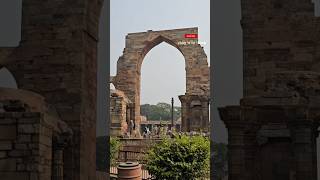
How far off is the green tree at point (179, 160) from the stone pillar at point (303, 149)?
8.41 m

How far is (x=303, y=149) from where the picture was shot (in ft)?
22.4

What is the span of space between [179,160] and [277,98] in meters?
8.65

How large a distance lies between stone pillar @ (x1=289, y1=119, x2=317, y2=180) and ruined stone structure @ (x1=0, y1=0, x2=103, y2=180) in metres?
4.92

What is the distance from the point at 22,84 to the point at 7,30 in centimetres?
172

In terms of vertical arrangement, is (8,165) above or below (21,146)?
below

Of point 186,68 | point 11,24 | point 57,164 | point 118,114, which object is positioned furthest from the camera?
point 186,68

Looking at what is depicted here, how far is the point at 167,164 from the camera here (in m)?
15.2

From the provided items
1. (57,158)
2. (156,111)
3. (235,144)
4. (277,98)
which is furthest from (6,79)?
(156,111)

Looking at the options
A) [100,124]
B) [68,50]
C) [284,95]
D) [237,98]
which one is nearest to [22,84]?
[68,50]

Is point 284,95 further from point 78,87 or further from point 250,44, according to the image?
point 78,87

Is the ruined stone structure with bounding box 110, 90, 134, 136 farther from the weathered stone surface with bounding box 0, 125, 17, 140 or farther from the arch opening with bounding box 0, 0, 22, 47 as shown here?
the weathered stone surface with bounding box 0, 125, 17, 140

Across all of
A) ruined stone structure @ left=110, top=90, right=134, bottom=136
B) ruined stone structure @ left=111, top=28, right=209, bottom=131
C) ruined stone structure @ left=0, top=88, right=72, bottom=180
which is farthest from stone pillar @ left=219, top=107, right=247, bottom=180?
ruined stone structure @ left=111, top=28, right=209, bottom=131

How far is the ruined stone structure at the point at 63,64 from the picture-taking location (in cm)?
1034

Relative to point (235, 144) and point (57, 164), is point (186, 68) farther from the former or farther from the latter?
point (235, 144)
